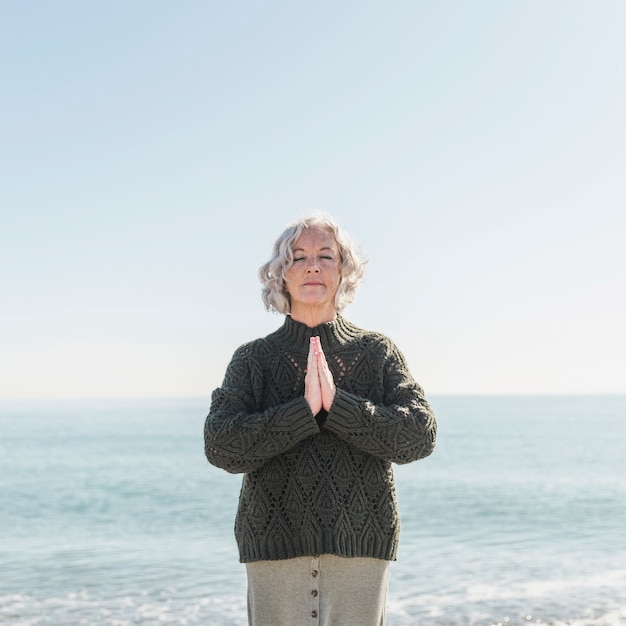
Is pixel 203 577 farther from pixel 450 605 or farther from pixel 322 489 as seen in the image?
pixel 322 489

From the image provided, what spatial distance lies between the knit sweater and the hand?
0.09 feet

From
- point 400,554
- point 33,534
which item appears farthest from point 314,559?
point 33,534

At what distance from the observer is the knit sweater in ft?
8.79

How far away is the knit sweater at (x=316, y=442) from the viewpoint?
2.68 metres

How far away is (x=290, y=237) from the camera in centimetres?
291

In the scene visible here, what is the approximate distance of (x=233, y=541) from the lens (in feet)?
39.3

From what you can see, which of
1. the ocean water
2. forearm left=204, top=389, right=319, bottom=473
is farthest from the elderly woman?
the ocean water

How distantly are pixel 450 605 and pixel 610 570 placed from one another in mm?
2882

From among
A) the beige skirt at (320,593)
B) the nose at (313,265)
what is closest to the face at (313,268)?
the nose at (313,265)

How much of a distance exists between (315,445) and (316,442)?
0.01 metres

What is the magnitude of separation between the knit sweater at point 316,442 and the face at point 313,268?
0.13 m

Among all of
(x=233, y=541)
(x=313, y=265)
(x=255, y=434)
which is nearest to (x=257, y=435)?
(x=255, y=434)

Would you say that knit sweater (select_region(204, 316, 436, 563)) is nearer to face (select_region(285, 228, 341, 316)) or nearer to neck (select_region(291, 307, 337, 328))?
neck (select_region(291, 307, 337, 328))

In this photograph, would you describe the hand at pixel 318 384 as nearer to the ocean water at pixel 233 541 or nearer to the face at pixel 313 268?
the face at pixel 313 268
